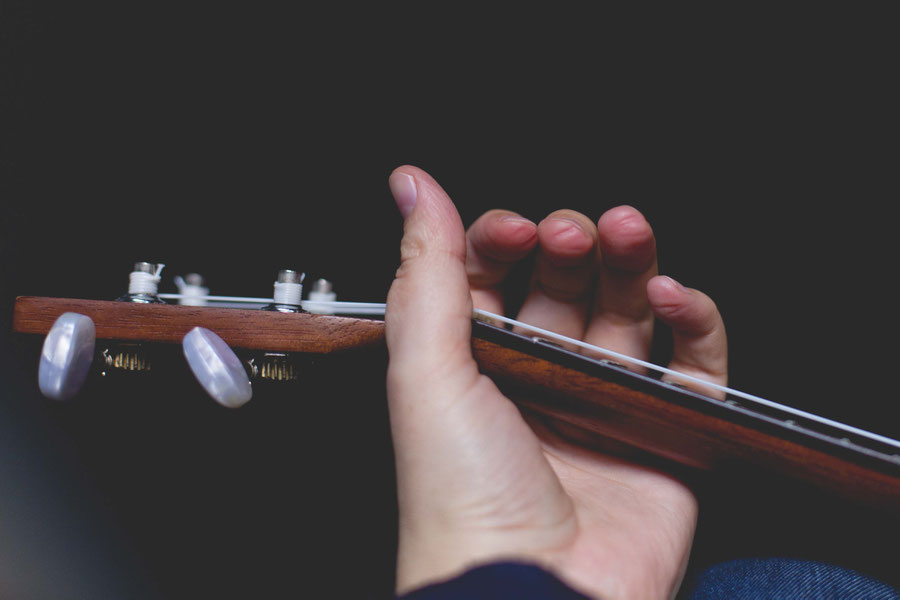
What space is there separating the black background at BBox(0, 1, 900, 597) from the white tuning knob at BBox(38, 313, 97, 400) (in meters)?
0.34

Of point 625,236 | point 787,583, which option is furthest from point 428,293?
point 787,583

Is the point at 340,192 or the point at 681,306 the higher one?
the point at 340,192

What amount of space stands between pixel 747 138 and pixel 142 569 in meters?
1.22

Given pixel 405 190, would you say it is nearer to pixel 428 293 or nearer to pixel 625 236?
pixel 428 293

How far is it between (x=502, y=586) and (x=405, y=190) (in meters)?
0.36

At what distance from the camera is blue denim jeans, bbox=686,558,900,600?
0.58 meters

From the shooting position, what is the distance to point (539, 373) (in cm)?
47

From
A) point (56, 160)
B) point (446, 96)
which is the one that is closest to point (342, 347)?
point (446, 96)

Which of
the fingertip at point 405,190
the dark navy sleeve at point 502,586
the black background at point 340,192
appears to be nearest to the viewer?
the dark navy sleeve at point 502,586

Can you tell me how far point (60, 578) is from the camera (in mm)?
813

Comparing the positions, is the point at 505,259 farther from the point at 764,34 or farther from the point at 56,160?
the point at 56,160

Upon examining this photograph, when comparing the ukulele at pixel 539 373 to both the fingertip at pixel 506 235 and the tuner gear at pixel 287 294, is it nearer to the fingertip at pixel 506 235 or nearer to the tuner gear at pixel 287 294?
the tuner gear at pixel 287 294

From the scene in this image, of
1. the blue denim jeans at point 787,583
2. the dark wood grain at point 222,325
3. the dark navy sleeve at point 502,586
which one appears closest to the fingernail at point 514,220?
the dark wood grain at point 222,325

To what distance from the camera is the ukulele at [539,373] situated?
0.44 meters
